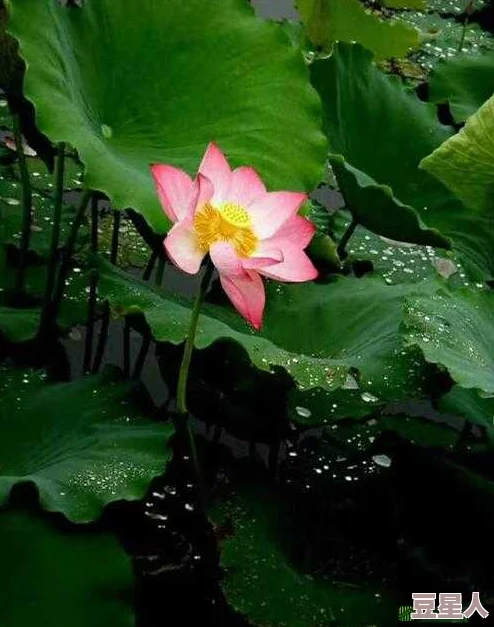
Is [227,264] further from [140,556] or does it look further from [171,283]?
[171,283]

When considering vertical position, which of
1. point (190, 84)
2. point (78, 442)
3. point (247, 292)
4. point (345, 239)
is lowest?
point (78, 442)

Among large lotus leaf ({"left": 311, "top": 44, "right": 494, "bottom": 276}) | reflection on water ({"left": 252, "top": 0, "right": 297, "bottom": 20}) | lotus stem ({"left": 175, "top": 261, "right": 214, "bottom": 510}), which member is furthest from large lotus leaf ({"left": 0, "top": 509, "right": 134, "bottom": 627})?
reflection on water ({"left": 252, "top": 0, "right": 297, "bottom": 20})

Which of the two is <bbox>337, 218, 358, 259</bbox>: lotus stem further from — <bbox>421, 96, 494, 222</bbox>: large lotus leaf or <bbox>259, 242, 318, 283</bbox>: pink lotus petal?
<bbox>259, 242, 318, 283</bbox>: pink lotus petal

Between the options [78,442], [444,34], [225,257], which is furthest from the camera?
[444,34]

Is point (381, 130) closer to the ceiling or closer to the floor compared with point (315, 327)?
closer to the ceiling

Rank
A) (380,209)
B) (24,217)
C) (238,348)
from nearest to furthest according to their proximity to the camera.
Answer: (238,348) → (380,209) → (24,217)

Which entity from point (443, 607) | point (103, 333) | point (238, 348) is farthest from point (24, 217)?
point (443, 607)

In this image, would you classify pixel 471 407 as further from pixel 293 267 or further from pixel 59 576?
pixel 59 576

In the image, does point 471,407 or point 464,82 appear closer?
point 471,407
